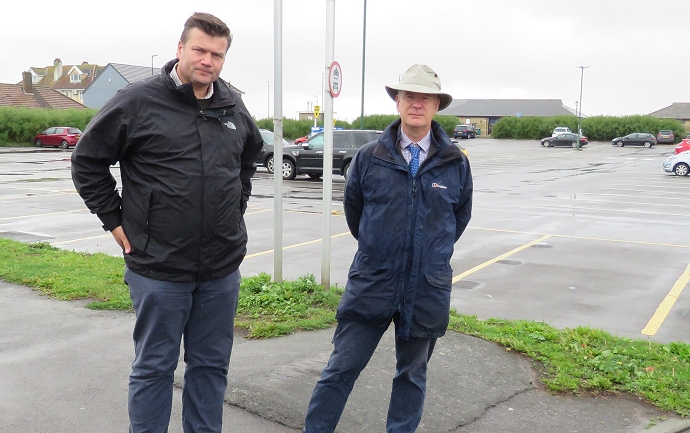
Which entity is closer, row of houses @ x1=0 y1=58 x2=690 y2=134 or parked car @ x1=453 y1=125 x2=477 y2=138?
parked car @ x1=453 y1=125 x2=477 y2=138

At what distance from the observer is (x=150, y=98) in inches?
120

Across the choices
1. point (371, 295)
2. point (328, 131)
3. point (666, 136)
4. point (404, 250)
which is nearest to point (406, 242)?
point (404, 250)

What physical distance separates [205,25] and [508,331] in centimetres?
363

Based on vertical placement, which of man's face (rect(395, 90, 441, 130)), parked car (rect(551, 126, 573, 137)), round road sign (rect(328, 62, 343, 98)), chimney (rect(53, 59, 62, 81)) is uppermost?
chimney (rect(53, 59, 62, 81))

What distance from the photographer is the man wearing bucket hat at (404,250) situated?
10.8 feet

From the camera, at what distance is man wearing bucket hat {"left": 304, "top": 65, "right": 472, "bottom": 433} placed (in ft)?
10.8

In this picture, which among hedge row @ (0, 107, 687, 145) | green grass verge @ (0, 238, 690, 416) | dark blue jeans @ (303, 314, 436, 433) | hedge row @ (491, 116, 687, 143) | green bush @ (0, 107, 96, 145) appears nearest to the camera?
dark blue jeans @ (303, 314, 436, 433)

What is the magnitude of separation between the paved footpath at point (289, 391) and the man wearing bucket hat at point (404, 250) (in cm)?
51

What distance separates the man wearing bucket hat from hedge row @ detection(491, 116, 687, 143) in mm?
75510

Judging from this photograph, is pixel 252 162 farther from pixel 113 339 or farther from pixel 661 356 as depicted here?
pixel 661 356

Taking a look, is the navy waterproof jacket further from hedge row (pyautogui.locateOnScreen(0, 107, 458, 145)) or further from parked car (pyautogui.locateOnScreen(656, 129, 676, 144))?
parked car (pyautogui.locateOnScreen(656, 129, 676, 144))

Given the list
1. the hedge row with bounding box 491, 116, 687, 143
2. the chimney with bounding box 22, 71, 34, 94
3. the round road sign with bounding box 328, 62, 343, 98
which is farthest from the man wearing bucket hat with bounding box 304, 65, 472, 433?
the hedge row with bounding box 491, 116, 687, 143

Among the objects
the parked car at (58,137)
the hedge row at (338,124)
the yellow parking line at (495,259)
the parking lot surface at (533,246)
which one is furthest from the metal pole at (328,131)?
the hedge row at (338,124)

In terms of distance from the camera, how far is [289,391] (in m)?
4.27
